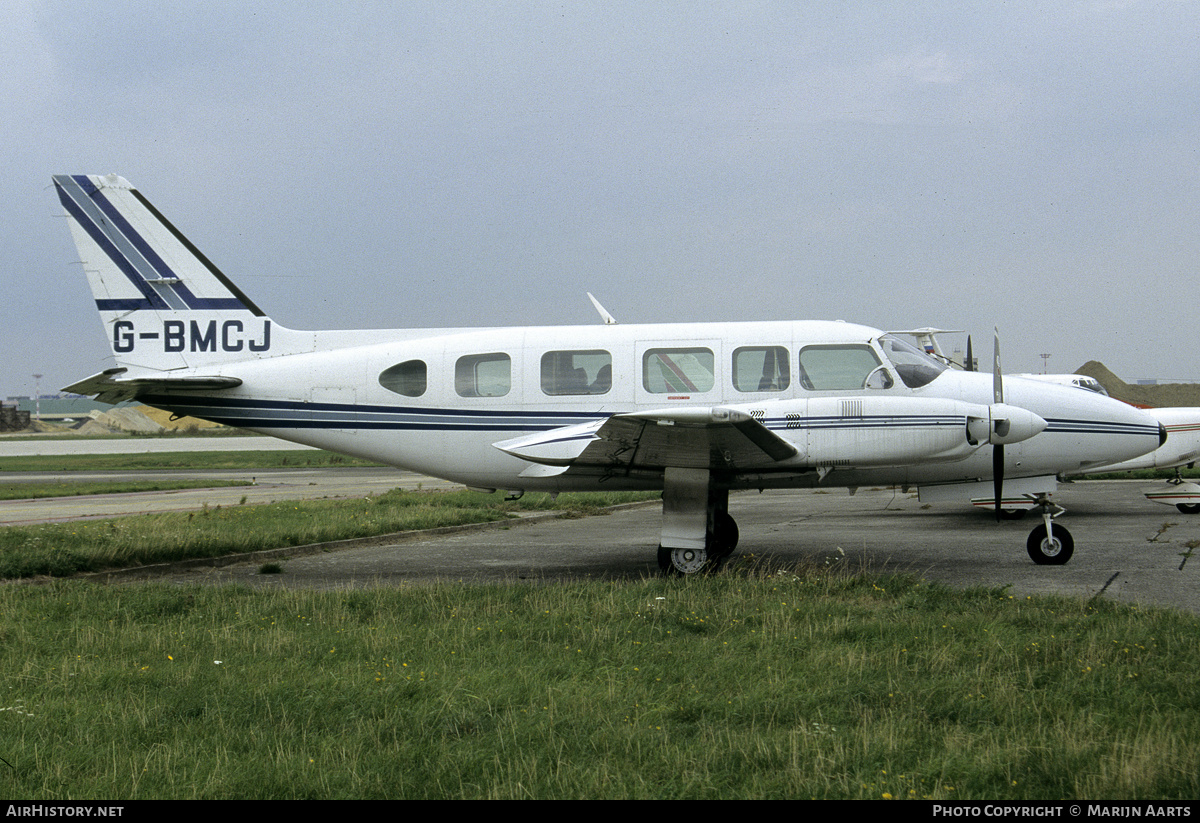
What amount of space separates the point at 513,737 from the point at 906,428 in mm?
6435

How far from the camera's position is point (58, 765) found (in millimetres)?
4406

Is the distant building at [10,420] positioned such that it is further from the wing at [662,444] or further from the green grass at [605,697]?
the wing at [662,444]

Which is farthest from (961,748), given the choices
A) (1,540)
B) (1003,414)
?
(1,540)

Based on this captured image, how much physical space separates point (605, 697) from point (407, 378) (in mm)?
6944

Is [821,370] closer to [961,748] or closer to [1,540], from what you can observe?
[961,748]

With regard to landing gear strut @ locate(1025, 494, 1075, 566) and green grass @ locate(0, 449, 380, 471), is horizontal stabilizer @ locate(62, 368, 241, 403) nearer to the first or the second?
landing gear strut @ locate(1025, 494, 1075, 566)

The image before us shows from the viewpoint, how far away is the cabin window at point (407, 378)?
11.5m

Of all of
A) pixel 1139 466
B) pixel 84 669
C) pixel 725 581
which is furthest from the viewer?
pixel 1139 466

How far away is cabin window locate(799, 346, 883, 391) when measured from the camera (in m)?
10.7

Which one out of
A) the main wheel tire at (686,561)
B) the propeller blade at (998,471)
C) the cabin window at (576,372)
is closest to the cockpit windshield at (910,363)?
the propeller blade at (998,471)

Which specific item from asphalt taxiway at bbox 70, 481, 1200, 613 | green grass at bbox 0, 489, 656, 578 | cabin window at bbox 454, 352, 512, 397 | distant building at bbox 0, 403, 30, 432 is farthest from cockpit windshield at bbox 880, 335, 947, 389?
distant building at bbox 0, 403, 30, 432

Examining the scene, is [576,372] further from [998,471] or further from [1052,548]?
[1052,548]

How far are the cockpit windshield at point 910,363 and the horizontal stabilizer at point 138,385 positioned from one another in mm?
8314

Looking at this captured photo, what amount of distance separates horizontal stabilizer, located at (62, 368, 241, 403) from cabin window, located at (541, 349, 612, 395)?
13.5 feet
